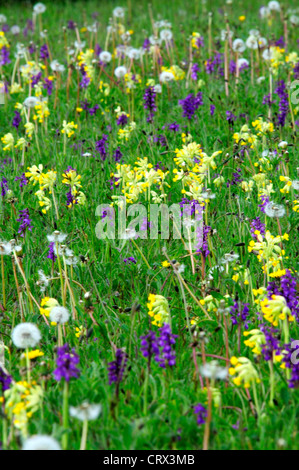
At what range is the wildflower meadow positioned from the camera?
2207 millimetres

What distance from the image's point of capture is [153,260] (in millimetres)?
3467

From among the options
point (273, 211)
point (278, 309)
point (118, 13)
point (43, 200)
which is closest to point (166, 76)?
point (43, 200)

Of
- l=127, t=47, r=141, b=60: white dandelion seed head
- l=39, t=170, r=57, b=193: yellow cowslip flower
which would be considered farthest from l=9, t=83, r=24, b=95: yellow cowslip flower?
l=39, t=170, r=57, b=193: yellow cowslip flower

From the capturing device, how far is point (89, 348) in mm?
2654

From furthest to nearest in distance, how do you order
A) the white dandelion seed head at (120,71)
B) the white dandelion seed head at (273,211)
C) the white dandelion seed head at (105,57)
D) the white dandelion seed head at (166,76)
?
1. the white dandelion seed head at (105,57)
2. the white dandelion seed head at (120,71)
3. the white dandelion seed head at (166,76)
4. the white dandelion seed head at (273,211)

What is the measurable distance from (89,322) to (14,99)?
3.87 metres

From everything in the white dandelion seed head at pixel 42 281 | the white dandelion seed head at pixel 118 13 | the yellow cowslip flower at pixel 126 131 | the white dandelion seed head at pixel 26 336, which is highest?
the white dandelion seed head at pixel 118 13

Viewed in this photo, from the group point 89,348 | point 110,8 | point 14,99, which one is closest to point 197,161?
point 89,348

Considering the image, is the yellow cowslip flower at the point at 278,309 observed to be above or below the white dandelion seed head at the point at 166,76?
below

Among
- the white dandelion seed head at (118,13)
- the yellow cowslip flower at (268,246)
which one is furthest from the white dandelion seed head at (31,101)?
the white dandelion seed head at (118,13)

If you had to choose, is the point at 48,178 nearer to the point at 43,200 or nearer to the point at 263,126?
the point at 43,200

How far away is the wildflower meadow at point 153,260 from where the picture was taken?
7.24 ft

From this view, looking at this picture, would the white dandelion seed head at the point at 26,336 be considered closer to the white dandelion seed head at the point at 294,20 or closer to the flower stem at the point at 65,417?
the flower stem at the point at 65,417

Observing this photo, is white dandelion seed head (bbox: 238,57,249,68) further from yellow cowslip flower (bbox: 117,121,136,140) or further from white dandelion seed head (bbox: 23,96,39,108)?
white dandelion seed head (bbox: 23,96,39,108)
